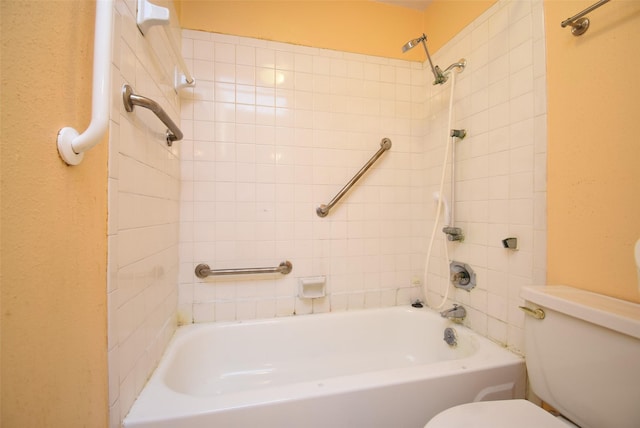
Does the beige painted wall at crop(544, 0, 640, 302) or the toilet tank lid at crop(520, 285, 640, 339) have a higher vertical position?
the beige painted wall at crop(544, 0, 640, 302)

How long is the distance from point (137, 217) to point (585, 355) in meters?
1.34

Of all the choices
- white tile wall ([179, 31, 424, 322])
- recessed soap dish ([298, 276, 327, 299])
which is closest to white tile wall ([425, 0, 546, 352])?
white tile wall ([179, 31, 424, 322])

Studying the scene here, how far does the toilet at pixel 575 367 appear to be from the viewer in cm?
58

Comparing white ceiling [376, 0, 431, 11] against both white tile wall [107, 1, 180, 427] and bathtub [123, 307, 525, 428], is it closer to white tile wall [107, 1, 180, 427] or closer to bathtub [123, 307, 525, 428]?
white tile wall [107, 1, 180, 427]

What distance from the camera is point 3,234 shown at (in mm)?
335

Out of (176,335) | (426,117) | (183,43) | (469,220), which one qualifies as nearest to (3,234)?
(176,335)

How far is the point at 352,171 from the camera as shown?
146 centimetres

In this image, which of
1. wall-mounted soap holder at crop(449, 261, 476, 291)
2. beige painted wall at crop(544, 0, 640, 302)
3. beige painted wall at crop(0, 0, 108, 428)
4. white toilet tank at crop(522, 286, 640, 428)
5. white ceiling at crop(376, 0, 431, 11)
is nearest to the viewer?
beige painted wall at crop(0, 0, 108, 428)

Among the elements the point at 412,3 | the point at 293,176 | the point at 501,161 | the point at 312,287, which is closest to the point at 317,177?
the point at 293,176

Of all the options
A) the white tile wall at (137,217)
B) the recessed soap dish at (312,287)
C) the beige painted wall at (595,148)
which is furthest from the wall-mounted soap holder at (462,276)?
the white tile wall at (137,217)

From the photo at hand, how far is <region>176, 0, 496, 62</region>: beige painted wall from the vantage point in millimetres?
1277

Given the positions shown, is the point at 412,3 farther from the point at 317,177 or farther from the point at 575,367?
the point at 575,367

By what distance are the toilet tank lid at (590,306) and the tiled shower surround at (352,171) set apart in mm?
188

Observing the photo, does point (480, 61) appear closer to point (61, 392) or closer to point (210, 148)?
point (210, 148)
